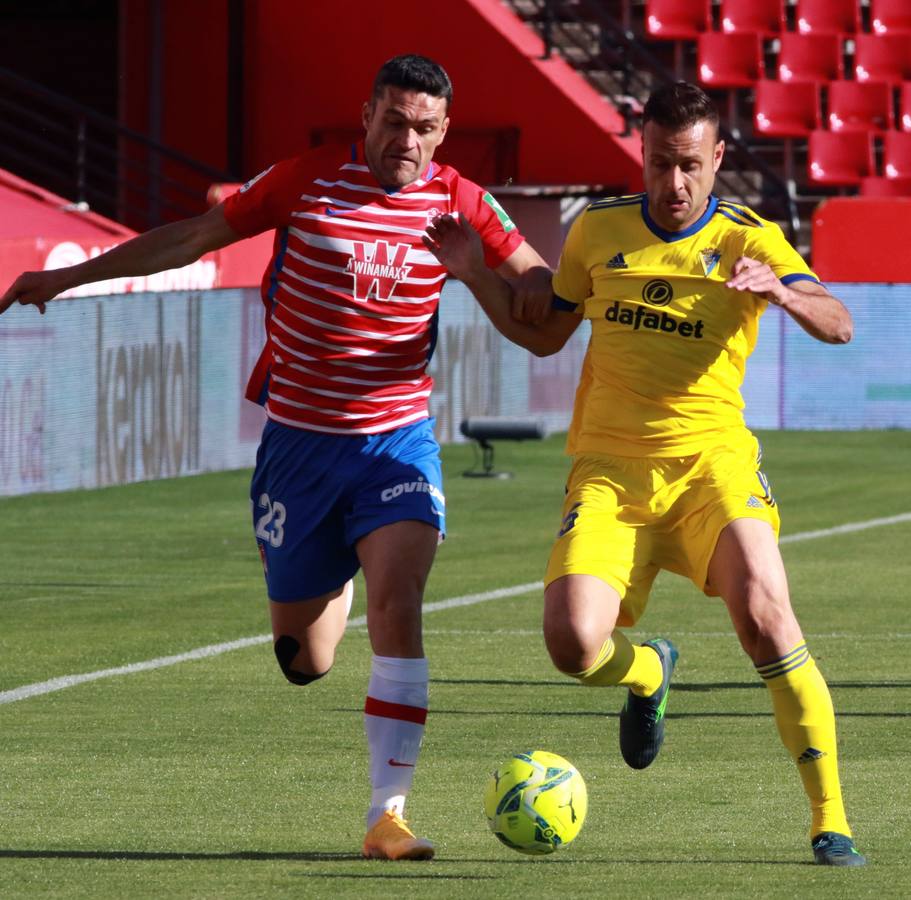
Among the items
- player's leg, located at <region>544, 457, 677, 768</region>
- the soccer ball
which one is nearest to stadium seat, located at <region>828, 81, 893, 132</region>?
player's leg, located at <region>544, 457, 677, 768</region>

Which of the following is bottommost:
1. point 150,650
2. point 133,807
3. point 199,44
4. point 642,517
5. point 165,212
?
point 165,212

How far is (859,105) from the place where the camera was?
24672 millimetres

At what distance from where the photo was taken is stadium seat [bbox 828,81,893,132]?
2450 cm

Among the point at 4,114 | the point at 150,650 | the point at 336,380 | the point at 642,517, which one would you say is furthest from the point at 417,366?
the point at 4,114

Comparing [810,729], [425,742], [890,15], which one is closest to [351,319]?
[810,729]

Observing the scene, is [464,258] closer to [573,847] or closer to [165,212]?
[573,847]

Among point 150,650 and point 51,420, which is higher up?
point 150,650

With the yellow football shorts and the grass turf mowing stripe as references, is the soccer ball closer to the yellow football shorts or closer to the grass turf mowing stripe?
the yellow football shorts

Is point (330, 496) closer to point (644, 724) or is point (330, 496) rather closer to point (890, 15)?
point (644, 724)

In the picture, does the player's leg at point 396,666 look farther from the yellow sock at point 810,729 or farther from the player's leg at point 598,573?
the yellow sock at point 810,729

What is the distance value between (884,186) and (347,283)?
1850 cm

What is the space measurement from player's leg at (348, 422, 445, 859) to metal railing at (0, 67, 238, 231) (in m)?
14.4

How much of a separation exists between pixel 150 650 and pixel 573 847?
3970mm

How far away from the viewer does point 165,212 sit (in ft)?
77.1
